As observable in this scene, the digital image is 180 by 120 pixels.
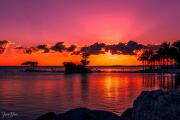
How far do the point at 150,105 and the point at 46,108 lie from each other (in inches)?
873

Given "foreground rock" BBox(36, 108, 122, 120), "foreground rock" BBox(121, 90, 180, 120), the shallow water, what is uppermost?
"foreground rock" BBox(121, 90, 180, 120)

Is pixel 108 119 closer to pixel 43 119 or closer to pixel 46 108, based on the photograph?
pixel 43 119

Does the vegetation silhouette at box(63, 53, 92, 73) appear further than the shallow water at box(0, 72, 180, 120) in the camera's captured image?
Yes

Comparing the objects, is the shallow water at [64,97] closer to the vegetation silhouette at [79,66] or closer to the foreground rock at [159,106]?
the foreground rock at [159,106]

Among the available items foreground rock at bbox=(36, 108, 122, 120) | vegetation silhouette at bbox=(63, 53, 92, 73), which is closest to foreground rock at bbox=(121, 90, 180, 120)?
foreground rock at bbox=(36, 108, 122, 120)

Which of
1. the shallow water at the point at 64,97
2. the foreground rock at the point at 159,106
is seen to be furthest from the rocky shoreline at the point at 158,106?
the shallow water at the point at 64,97

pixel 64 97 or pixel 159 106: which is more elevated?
pixel 159 106

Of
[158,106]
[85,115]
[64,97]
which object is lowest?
[64,97]

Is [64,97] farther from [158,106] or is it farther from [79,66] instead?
[79,66]

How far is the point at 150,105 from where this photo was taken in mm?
9023

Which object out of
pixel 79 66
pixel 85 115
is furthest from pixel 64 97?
pixel 79 66

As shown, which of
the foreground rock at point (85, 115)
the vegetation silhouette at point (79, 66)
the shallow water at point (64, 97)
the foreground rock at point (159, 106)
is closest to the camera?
the foreground rock at point (159, 106)

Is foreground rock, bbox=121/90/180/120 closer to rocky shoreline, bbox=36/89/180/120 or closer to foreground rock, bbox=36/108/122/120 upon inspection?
rocky shoreline, bbox=36/89/180/120

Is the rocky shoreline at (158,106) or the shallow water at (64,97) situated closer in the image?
the rocky shoreline at (158,106)
